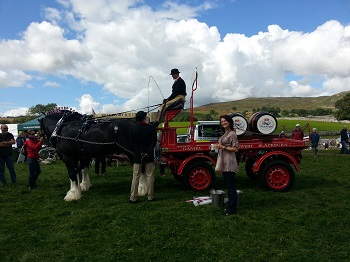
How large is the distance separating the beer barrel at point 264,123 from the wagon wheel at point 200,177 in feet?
5.38

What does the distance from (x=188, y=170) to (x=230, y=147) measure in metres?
2.30

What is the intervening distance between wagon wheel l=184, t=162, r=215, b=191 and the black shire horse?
1.56m

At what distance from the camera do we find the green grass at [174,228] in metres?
4.23

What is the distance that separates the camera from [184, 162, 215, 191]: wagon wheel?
7660 mm

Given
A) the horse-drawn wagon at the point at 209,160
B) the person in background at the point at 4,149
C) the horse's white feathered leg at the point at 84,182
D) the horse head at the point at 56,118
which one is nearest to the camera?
the horse-drawn wagon at the point at 209,160

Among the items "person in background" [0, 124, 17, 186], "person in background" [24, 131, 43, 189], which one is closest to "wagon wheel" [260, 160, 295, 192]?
"person in background" [24, 131, 43, 189]

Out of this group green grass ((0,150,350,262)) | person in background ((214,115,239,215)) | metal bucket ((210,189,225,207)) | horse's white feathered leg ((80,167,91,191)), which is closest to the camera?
green grass ((0,150,350,262))

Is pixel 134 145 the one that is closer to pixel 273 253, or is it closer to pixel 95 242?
pixel 95 242

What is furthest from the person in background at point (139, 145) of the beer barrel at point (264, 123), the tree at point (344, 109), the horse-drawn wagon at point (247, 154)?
the tree at point (344, 109)

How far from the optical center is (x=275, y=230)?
500cm

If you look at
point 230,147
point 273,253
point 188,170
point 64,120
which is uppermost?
point 64,120

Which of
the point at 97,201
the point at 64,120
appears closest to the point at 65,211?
the point at 97,201

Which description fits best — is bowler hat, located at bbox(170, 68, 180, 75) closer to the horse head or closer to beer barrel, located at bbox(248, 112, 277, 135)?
beer barrel, located at bbox(248, 112, 277, 135)

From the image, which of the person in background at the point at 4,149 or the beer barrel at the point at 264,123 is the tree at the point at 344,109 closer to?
the beer barrel at the point at 264,123
